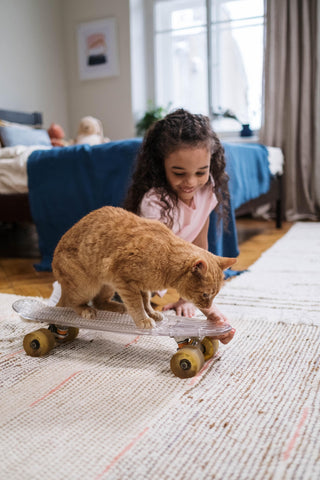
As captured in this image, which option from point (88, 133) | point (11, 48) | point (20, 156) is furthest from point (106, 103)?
point (20, 156)

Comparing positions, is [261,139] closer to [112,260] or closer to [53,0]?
[53,0]

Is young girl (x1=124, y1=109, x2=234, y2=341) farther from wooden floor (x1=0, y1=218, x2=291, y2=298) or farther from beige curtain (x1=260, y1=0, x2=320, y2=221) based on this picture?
beige curtain (x1=260, y1=0, x2=320, y2=221)

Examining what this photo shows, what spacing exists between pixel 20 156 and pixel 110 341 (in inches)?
59.3

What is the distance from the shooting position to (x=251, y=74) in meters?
4.61

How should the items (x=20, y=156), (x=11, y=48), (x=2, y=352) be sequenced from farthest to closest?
(x=11, y=48), (x=20, y=156), (x=2, y=352)

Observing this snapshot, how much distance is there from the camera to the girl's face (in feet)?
4.41

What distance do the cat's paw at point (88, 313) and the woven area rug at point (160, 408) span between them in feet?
0.31

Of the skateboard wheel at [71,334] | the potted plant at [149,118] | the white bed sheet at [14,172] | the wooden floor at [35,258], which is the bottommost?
Answer: the wooden floor at [35,258]

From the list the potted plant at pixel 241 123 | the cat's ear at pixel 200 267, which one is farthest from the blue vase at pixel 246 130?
the cat's ear at pixel 200 267

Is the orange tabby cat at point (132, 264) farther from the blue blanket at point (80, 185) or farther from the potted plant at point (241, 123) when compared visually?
the potted plant at point (241, 123)

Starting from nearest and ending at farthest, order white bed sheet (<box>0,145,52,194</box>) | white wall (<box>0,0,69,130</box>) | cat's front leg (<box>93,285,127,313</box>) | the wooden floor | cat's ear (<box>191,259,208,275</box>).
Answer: cat's ear (<box>191,259,208,275</box>), cat's front leg (<box>93,285,127,313</box>), the wooden floor, white bed sheet (<box>0,145,52,194</box>), white wall (<box>0,0,69,130</box>)

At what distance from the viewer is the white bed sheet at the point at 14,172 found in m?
2.33

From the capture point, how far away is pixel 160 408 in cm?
87

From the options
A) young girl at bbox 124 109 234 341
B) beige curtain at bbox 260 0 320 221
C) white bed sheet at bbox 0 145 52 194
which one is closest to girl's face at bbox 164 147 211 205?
young girl at bbox 124 109 234 341
